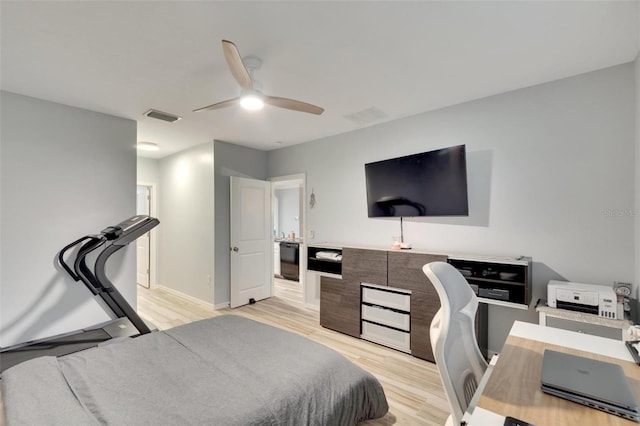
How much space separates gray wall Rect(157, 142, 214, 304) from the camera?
448cm

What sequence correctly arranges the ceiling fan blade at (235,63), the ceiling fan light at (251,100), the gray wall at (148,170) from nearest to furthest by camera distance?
the ceiling fan blade at (235,63), the ceiling fan light at (251,100), the gray wall at (148,170)

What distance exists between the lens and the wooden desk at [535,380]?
88cm

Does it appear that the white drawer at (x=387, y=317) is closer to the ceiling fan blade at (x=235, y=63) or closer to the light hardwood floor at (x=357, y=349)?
the light hardwood floor at (x=357, y=349)

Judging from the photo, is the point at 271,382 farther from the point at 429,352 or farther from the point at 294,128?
the point at 294,128

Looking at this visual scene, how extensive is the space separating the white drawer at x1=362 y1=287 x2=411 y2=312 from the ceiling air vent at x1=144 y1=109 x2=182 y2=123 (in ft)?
9.86

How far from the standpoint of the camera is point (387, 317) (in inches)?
125

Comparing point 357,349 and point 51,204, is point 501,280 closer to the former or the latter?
point 357,349

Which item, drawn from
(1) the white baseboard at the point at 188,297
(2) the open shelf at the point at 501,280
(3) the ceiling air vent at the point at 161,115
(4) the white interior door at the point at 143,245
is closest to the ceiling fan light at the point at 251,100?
(3) the ceiling air vent at the point at 161,115

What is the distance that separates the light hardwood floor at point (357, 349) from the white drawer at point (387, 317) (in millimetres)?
273

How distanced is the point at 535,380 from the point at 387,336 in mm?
2223

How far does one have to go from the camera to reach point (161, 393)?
54.4 inches

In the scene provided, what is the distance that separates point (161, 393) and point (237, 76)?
1.90m

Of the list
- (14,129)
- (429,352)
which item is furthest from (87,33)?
(429,352)

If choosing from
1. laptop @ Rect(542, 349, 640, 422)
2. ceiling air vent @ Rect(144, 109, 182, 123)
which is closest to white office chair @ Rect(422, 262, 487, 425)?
laptop @ Rect(542, 349, 640, 422)
